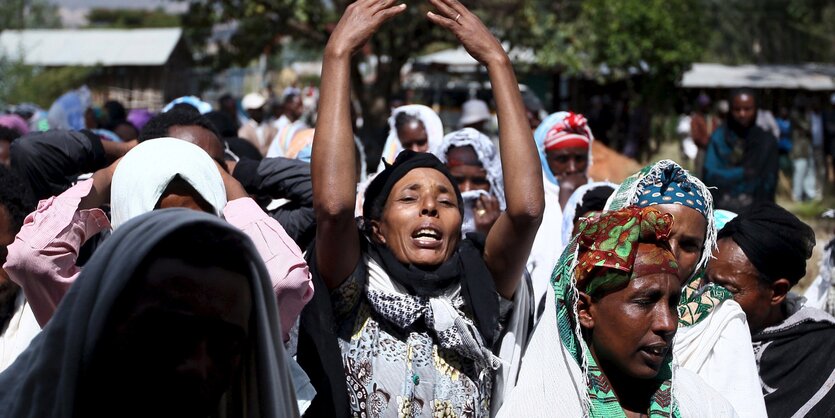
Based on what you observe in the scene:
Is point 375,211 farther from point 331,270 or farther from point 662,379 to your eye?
point 662,379

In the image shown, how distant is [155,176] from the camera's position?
105 inches

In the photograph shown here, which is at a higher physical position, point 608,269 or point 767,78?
point 608,269

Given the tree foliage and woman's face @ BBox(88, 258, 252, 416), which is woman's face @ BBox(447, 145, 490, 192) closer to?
woman's face @ BBox(88, 258, 252, 416)

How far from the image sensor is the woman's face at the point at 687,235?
3451 mm

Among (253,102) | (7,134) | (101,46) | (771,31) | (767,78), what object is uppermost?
(7,134)

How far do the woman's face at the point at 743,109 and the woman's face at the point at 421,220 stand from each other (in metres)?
6.21

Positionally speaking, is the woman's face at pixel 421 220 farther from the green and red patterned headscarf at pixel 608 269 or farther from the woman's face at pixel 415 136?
the woman's face at pixel 415 136

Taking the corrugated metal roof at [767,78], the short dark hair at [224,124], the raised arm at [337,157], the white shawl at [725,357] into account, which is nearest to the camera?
the raised arm at [337,157]

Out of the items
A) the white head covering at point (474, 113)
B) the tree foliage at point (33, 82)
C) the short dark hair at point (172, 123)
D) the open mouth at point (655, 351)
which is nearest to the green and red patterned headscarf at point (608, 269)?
the open mouth at point (655, 351)

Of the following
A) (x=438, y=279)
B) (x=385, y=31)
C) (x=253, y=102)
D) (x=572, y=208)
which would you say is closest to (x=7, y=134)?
(x=572, y=208)

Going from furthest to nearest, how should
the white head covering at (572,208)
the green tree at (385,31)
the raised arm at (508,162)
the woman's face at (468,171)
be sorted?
the green tree at (385,31) < the woman's face at (468,171) < the white head covering at (572,208) < the raised arm at (508,162)

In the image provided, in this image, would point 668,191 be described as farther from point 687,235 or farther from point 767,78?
point 767,78

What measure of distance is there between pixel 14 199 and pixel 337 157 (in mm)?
1241

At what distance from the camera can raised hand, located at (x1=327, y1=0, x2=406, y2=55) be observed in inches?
125
